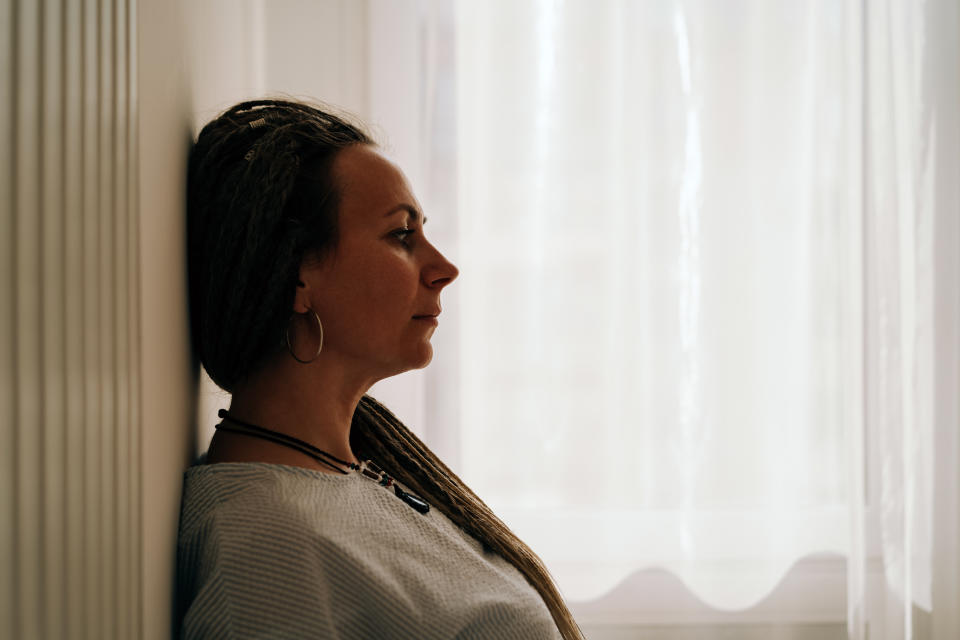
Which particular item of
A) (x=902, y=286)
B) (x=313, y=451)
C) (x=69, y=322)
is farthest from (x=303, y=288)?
(x=902, y=286)

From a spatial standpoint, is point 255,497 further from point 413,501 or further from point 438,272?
point 438,272

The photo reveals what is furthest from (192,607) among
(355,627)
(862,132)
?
(862,132)

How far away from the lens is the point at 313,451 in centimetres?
89

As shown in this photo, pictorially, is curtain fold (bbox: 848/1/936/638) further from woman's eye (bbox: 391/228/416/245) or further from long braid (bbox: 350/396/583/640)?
woman's eye (bbox: 391/228/416/245)

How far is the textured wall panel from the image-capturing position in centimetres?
40

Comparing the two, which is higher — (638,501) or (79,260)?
(79,260)

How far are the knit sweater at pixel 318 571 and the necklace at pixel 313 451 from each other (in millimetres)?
50

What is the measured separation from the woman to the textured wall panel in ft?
0.49

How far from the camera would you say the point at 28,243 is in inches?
16.2

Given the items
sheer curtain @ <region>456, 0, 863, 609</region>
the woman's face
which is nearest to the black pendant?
the woman's face

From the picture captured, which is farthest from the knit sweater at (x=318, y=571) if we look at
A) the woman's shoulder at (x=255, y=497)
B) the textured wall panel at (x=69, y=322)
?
the textured wall panel at (x=69, y=322)

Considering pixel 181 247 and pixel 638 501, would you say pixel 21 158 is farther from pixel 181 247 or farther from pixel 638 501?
pixel 638 501

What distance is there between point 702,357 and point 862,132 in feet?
2.10

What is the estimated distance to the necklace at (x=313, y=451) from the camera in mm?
869
